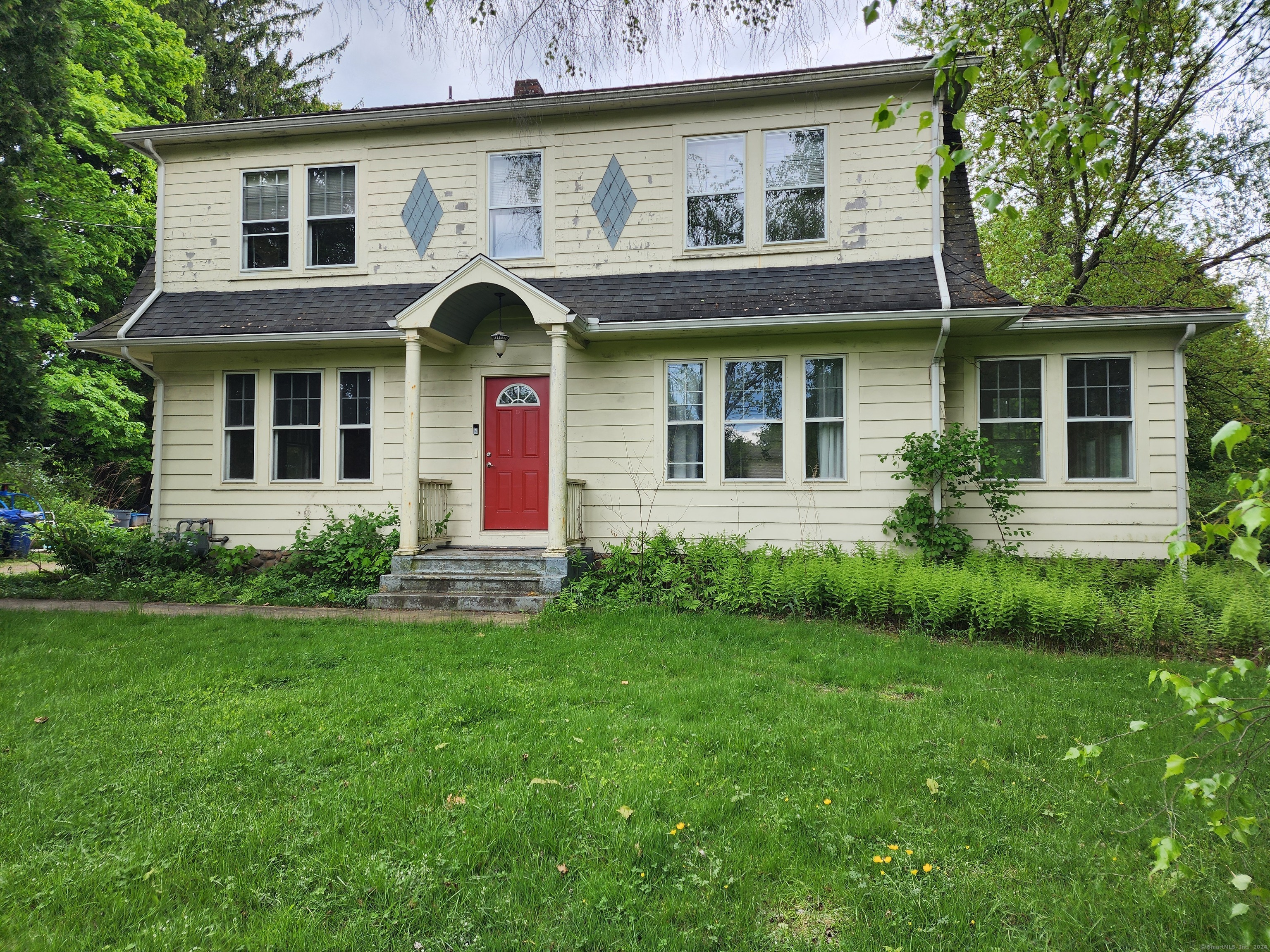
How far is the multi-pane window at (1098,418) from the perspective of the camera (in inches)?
334

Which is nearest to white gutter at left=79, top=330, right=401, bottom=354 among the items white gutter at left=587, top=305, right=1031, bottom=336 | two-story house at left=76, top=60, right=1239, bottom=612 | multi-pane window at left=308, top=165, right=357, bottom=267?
two-story house at left=76, top=60, right=1239, bottom=612

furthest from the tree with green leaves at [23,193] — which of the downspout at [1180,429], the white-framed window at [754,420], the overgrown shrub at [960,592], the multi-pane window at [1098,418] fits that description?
the downspout at [1180,429]

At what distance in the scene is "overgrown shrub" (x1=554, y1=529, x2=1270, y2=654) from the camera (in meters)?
6.13

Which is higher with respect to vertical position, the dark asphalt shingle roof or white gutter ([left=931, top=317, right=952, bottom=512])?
the dark asphalt shingle roof

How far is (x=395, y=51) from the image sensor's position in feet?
8.97

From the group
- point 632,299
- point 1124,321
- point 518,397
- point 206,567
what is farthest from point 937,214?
point 206,567

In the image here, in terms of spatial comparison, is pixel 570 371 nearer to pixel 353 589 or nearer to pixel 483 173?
pixel 483 173

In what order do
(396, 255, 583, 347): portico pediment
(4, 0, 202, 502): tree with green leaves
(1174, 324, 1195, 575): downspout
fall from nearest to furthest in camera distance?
(396, 255, 583, 347): portico pediment → (1174, 324, 1195, 575): downspout → (4, 0, 202, 502): tree with green leaves

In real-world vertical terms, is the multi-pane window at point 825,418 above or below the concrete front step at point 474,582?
above

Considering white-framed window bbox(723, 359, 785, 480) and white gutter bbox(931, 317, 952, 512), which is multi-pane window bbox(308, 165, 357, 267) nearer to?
white-framed window bbox(723, 359, 785, 480)

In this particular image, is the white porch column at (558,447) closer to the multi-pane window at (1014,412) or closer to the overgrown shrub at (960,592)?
the overgrown shrub at (960,592)

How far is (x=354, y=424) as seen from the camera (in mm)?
9562

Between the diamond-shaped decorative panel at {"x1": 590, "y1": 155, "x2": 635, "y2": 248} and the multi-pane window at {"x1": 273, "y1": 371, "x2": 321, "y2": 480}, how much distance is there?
4.66m

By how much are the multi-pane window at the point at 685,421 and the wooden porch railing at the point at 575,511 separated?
120 cm
